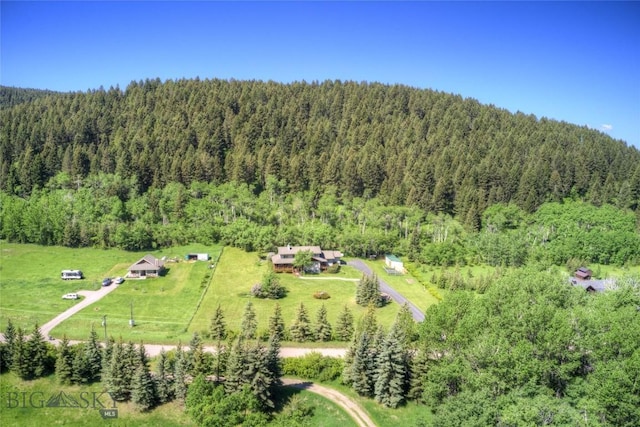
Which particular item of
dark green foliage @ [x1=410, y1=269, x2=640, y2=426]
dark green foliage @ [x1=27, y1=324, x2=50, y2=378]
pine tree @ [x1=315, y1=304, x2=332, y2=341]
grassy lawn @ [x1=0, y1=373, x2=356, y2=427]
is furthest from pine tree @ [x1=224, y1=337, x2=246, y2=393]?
dark green foliage @ [x1=27, y1=324, x2=50, y2=378]

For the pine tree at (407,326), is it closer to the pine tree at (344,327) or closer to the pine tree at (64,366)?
the pine tree at (344,327)

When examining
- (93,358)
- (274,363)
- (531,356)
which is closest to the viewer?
(531,356)

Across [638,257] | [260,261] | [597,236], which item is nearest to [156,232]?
[260,261]

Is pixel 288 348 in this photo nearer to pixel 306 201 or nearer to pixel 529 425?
pixel 529 425

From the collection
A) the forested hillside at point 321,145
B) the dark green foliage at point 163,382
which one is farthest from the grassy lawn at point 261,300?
the forested hillside at point 321,145

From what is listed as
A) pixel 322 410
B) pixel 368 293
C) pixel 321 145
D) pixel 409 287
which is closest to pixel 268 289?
pixel 368 293

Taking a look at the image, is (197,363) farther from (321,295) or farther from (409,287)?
(409,287)
